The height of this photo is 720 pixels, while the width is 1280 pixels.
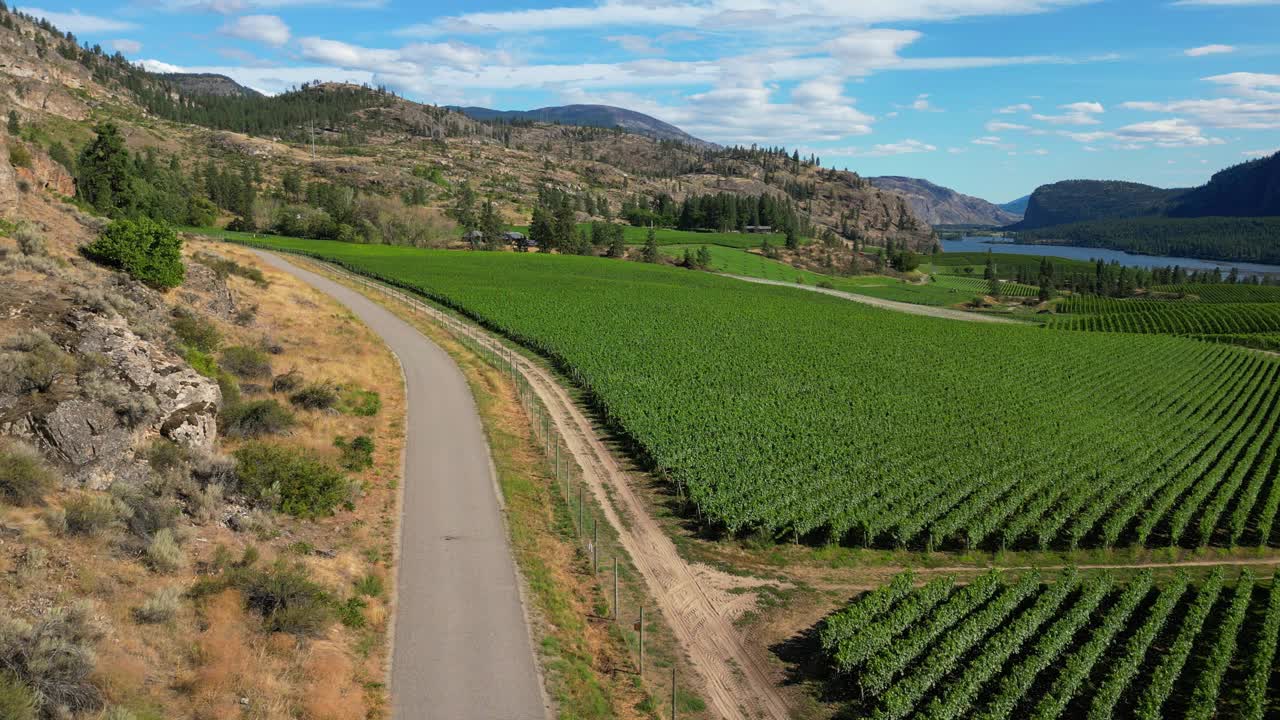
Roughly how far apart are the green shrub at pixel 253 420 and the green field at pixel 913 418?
1589cm

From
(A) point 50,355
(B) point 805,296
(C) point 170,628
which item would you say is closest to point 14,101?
(B) point 805,296

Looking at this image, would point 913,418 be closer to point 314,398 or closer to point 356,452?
point 356,452

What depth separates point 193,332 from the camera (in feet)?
115

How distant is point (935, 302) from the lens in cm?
14125

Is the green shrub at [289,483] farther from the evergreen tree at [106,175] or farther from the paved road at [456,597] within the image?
the evergreen tree at [106,175]

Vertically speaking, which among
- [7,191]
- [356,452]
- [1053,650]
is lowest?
[1053,650]

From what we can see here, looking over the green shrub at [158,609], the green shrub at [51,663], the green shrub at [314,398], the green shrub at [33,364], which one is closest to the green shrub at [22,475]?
the green shrub at [33,364]

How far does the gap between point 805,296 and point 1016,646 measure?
89.1 meters

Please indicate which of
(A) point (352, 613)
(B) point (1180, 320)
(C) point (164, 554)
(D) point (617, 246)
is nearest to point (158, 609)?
(C) point (164, 554)

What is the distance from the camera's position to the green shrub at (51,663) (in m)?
Result: 12.5

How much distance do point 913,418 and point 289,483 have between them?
34100 millimetres

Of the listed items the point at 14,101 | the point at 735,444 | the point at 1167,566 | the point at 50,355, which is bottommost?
the point at 1167,566

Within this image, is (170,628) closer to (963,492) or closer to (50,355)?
(50,355)

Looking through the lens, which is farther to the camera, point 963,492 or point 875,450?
point 875,450
